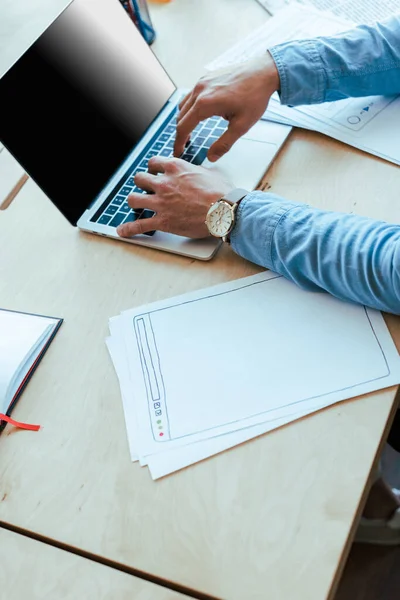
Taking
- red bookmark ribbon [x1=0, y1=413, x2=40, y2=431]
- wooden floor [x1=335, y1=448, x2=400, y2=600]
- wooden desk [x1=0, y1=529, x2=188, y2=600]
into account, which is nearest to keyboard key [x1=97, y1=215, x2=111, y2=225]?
red bookmark ribbon [x1=0, y1=413, x2=40, y2=431]

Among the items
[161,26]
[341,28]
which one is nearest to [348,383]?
[341,28]

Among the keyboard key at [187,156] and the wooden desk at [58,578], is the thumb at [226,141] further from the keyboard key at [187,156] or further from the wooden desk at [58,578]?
the wooden desk at [58,578]

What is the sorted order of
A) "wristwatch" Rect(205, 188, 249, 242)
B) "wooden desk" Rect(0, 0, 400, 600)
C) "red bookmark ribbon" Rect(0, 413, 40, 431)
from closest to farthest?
"wooden desk" Rect(0, 0, 400, 600)
"red bookmark ribbon" Rect(0, 413, 40, 431)
"wristwatch" Rect(205, 188, 249, 242)

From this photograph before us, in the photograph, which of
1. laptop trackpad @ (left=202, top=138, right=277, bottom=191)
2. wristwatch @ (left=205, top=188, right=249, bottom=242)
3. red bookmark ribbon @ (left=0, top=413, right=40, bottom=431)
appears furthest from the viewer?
laptop trackpad @ (left=202, top=138, right=277, bottom=191)

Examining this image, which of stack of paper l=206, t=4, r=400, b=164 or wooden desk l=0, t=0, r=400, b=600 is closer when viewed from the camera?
wooden desk l=0, t=0, r=400, b=600

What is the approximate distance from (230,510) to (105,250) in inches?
17.1

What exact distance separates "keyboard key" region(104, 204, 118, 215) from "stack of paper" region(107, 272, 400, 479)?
0.20 meters

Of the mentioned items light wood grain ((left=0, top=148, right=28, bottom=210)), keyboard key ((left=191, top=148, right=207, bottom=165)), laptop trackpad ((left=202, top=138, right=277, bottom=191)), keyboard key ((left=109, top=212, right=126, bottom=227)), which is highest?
light wood grain ((left=0, top=148, right=28, bottom=210))

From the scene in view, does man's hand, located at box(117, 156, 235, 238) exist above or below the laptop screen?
below

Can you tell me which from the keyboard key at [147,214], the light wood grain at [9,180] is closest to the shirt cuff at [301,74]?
the keyboard key at [147,214]

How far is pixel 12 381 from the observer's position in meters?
0.68

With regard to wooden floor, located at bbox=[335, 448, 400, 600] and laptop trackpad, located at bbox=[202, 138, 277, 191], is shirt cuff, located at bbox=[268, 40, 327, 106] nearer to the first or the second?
laptop trackpad, located at bbox=[202, 138, 277, 191]

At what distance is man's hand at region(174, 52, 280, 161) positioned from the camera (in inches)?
34.5

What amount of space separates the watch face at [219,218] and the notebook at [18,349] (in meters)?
0.25
